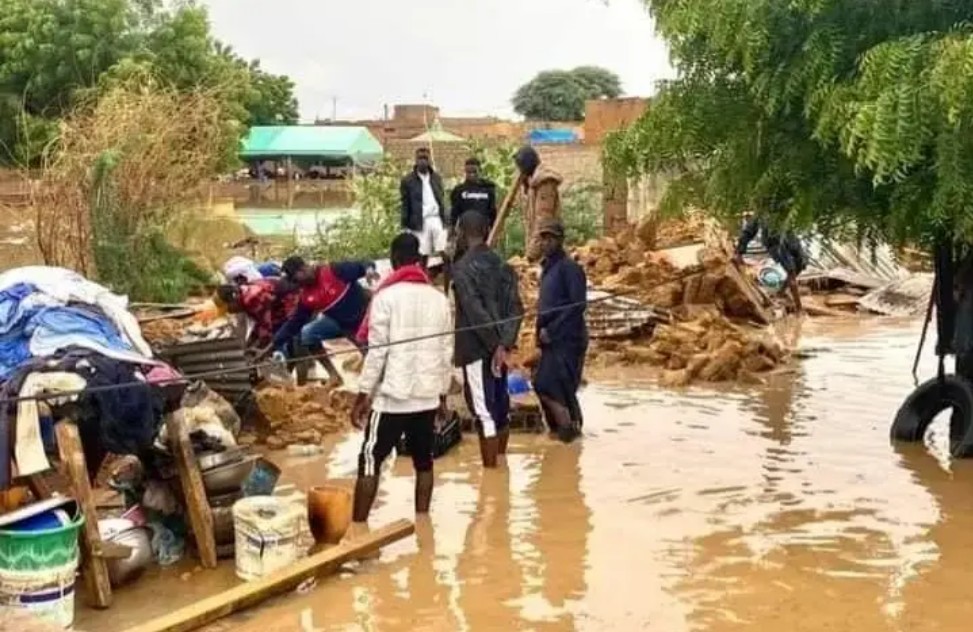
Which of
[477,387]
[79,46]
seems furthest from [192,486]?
[79,46]

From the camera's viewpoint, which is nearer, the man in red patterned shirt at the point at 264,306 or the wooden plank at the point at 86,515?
the wooden plank at the point at 86,515

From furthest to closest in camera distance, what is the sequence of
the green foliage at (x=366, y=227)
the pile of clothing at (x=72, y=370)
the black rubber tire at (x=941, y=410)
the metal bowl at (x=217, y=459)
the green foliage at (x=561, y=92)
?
the green foliage at (x=561, y=92) < the green foliage at (x=366, y=227) < the black rubber tire at (x=941, y=410) < the metal bowl at (x=217, y=459) < the pile of clothing at (x=72, y=370)

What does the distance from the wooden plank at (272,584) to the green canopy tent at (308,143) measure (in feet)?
118

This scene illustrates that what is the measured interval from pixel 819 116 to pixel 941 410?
12.1 ft

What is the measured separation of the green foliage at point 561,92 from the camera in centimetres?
6906

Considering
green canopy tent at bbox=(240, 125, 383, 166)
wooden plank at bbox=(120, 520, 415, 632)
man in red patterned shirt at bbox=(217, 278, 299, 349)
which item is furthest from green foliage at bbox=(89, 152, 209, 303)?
green canopy tent at bbox=(240, 125, 383, 166)

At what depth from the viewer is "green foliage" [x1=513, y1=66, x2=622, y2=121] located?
6906 cm

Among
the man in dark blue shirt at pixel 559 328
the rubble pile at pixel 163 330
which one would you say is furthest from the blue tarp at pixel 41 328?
the man in dark blue shirt at pixel 559 328

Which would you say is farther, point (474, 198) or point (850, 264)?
point (850, 264)

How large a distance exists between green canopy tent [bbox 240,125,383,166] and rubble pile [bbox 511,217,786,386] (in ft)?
81.7

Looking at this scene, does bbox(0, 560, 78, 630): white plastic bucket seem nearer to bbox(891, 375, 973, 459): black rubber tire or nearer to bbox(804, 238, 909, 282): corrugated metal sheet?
bbox(891, 375, 973, 459): black rubber tire

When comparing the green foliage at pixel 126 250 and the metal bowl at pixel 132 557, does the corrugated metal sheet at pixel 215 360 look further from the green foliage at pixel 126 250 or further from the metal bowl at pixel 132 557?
the green foliage at pixel 126 250

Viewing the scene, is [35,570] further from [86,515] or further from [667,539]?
[667,539]

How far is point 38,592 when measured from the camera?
622 centimetres
